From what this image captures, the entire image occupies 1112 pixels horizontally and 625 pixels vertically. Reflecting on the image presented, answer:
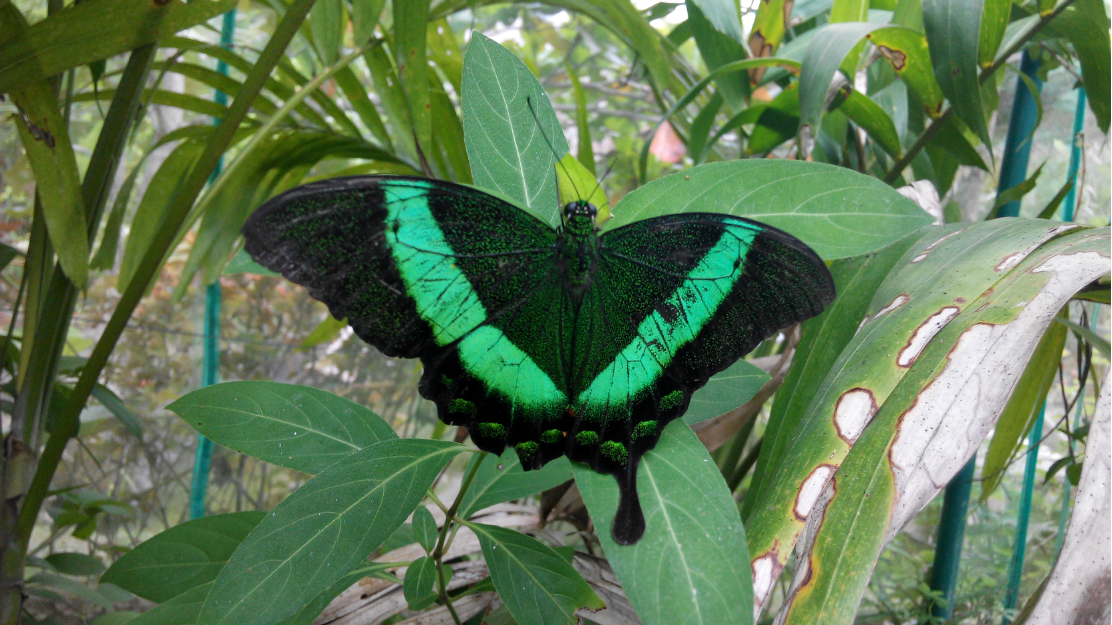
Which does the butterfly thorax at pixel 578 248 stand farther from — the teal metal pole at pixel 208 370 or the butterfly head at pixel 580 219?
the teal metal pole at pixel 208 370

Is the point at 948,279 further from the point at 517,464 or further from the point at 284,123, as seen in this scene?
the point at 284,123

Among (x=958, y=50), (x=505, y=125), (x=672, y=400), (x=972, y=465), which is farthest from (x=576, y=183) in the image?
(x=972, y=465)

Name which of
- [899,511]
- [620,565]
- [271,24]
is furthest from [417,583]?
[271,24]

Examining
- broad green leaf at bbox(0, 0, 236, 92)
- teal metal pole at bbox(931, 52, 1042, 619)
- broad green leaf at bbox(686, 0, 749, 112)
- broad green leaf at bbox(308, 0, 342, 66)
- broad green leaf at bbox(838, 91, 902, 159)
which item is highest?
broad green leaf at bbox(308, 0, 342, 66)

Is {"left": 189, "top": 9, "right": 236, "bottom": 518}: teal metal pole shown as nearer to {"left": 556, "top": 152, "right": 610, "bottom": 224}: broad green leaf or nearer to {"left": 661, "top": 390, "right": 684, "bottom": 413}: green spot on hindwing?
{"left": 556, "top": 152, "right": 610, "bottom": 224}: broad green leaf

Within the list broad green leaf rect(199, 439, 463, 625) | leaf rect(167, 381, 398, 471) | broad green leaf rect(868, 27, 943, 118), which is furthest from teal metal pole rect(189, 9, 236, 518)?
broad green leaf rect(868, 27, 943, 118)
